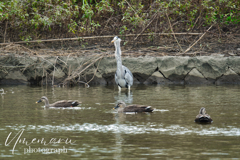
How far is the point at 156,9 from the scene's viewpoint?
21.6 metres

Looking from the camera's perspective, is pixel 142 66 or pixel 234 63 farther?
pixel 142 66

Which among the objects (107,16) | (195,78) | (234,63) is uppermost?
(107,16)

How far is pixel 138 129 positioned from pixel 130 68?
34.2 feet

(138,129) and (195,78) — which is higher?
(195,78)

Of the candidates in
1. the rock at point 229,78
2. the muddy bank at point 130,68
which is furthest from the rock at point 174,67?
the rock at point 229,78

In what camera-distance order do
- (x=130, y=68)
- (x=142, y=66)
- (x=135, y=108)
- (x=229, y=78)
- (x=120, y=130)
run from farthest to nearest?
(x=130, y=68) → (x=142, y=66) → (x=229, y=78) → (x=135, y=108) → (x=120, y=130)

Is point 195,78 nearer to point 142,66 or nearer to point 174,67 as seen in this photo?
point 174,67

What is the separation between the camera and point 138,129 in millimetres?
8328

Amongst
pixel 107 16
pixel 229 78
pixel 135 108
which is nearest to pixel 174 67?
pixel 229 78

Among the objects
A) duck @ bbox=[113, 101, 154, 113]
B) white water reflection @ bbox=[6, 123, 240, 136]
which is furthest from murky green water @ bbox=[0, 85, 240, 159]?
duck @ bbox=[113, 101, 154, 113]

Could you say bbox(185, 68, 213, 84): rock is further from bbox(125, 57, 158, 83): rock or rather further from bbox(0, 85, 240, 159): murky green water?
bbox(0, 85, 240, 159): murky green water

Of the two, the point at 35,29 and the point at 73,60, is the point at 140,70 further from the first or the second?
the point at 35,29

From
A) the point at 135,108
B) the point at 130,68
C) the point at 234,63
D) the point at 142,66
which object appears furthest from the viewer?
the point at 130,68

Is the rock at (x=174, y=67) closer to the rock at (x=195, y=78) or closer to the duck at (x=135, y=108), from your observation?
the rock at (x=195, y=78)
